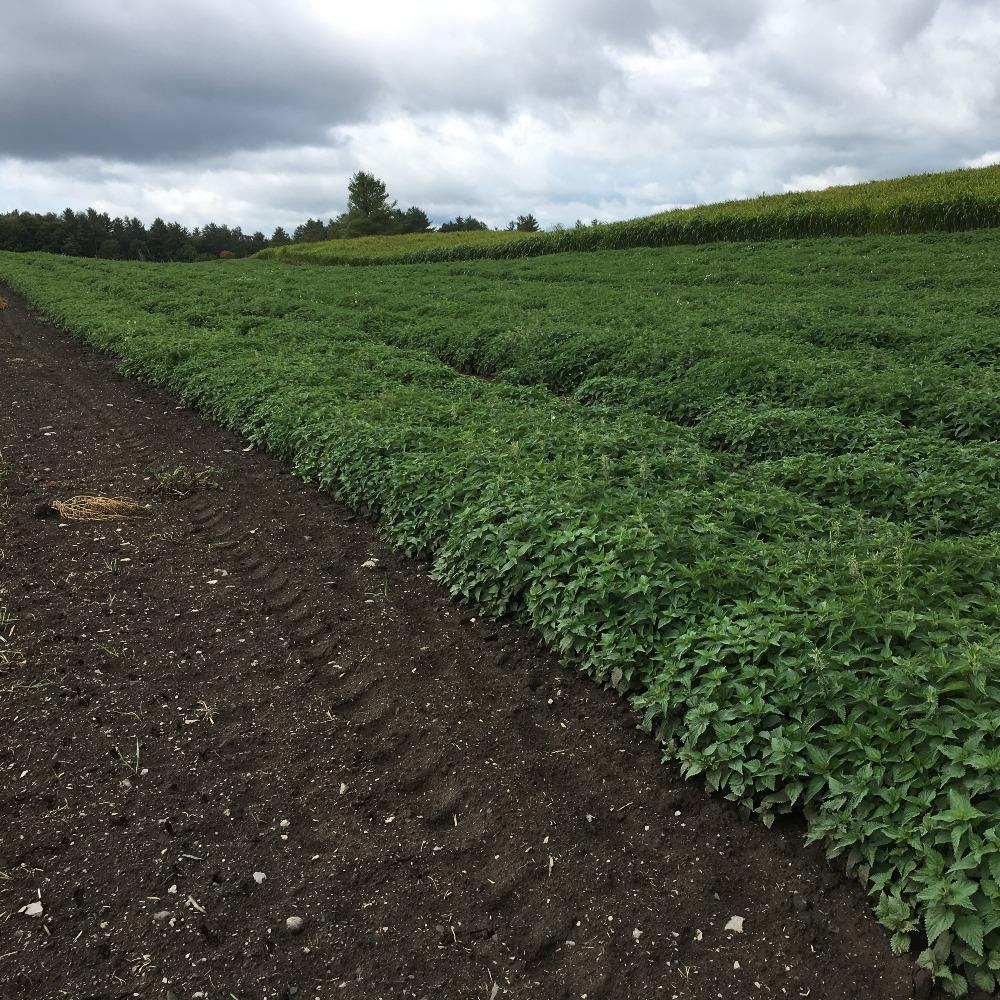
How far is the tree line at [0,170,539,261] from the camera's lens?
229ft

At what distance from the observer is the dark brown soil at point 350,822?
2.68 meters

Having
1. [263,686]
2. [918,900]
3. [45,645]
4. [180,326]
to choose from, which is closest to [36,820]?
[263,686]

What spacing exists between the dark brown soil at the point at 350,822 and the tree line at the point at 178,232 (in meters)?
63.1

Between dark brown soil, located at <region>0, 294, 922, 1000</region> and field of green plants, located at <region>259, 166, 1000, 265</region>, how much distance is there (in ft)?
87.3

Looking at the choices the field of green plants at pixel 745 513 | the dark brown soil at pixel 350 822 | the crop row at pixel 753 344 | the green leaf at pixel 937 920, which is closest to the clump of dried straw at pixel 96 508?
the dark brown soil at pixel 350 822

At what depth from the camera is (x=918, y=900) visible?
2709 mm

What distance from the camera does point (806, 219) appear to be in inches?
1093

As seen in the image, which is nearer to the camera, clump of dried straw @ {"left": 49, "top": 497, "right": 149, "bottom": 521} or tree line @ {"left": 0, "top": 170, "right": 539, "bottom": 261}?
clump of dried straw @ {"left": 49, "top": 497, "right": 149, "bottom": 521}

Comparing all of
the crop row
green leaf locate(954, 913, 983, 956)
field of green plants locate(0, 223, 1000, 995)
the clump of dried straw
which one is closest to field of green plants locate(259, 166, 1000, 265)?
the crop row

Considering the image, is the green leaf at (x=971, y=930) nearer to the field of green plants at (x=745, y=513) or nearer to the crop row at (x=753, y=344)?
the field of green plants at (x=745, y=513)

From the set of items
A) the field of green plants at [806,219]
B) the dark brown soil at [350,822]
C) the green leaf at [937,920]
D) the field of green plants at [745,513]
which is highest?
the field of green plants at [806,219]

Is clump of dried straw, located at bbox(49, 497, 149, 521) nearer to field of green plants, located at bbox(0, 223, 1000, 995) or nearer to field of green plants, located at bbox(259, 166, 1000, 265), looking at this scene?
field of green plants, located at bbox(0, 223, 1000, 995)

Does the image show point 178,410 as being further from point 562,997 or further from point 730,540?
point 562,997

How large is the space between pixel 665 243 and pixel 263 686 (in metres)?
32.3
